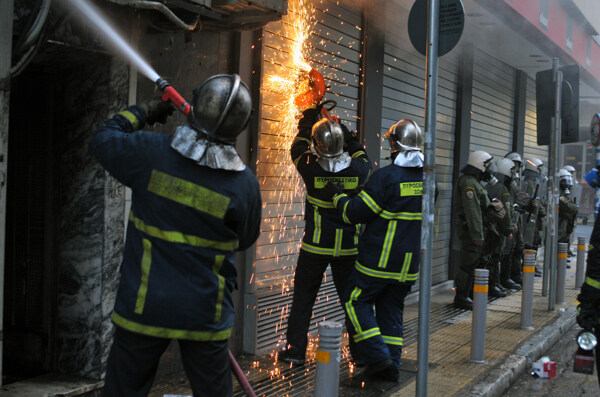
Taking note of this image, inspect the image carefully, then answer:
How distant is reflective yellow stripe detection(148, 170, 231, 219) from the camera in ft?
9.48

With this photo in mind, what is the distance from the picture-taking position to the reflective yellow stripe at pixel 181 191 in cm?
289

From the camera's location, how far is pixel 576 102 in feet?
33.7

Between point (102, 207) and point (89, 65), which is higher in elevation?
point (89, 65)

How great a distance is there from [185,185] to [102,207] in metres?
1.74

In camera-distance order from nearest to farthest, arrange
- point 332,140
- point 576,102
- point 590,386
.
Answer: point 332,140, point 590,386, point 576,102

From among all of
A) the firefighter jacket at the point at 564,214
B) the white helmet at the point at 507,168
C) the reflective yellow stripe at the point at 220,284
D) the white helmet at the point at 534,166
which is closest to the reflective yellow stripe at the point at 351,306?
the reflective yellow stripe at the point at 220,284

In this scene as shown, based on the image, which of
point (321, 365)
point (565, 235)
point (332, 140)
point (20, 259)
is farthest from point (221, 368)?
point (565, 235)

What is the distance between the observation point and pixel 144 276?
288 cm

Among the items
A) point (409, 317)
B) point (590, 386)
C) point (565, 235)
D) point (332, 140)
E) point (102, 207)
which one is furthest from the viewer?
point (565, 235)

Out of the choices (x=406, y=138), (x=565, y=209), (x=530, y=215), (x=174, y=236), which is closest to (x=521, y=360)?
(x=406, y=138)

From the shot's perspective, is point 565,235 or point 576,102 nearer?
point 576,102

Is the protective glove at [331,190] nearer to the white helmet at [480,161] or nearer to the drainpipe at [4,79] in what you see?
the drainpipe at [4,79]

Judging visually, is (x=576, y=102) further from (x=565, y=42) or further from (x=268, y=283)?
(x=268, y=283)

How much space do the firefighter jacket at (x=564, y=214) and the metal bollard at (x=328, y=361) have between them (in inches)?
453
